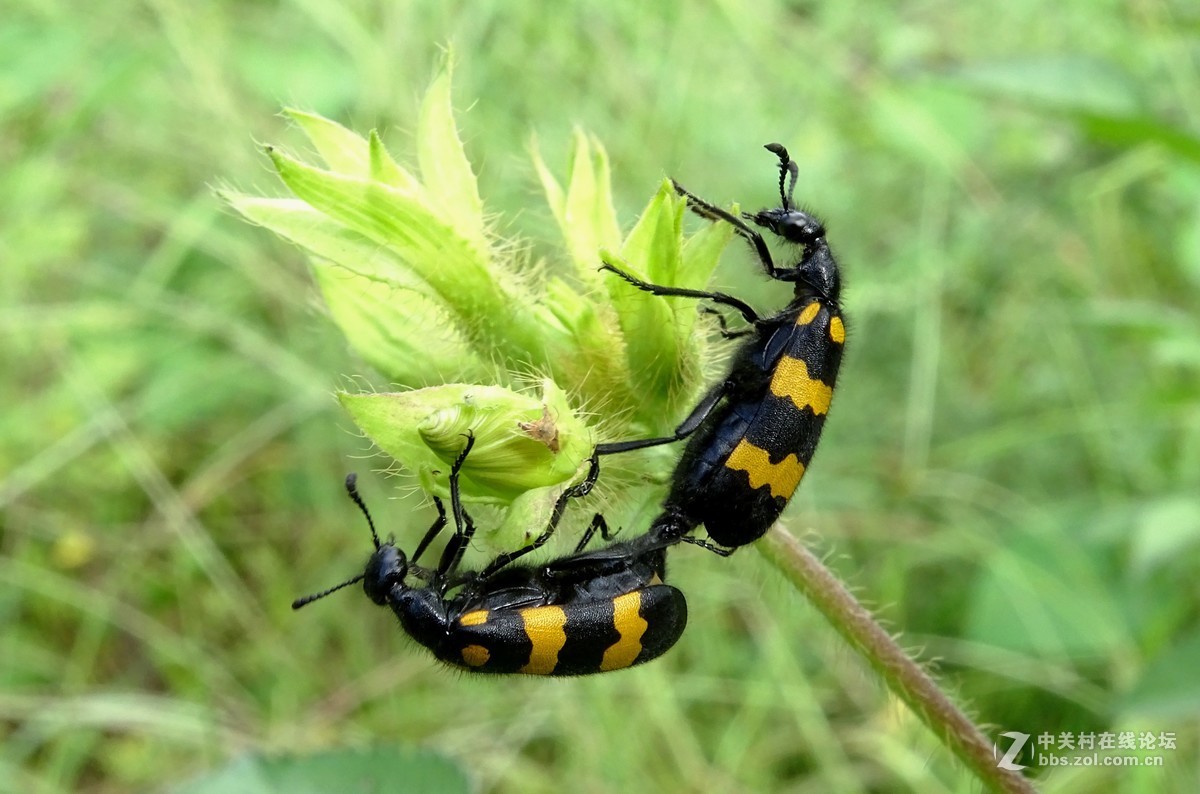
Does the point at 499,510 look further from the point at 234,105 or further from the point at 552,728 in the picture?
the point at 234,105

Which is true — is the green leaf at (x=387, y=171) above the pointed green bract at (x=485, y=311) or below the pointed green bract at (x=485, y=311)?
above

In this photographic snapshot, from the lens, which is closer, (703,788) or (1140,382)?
(703,788)

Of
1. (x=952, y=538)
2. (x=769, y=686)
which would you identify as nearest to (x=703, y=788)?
(x=769, y=686)

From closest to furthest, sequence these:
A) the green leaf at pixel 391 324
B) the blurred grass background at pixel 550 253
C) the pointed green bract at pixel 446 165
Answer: the pointed green bract at pixel 446 165 < the green leaf at pixel 391 324 < the blurred grass background at pixel 550 253

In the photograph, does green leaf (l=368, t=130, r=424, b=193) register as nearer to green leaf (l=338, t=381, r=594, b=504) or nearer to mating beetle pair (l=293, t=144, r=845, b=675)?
green leaf (l=338, t=381, r=594, b=504)

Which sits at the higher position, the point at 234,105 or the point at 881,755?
the point at 234,105

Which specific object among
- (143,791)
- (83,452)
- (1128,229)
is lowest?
(143,791)

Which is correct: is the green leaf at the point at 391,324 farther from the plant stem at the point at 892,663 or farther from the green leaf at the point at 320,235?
the plant stem at the point at 892,663

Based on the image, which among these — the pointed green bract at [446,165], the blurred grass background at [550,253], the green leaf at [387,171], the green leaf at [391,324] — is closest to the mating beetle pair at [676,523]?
the green leaf at [391,324]

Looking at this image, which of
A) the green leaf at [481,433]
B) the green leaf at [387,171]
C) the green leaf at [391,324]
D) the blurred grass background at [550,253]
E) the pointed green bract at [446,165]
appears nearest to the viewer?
the green leaf at [481,433]
